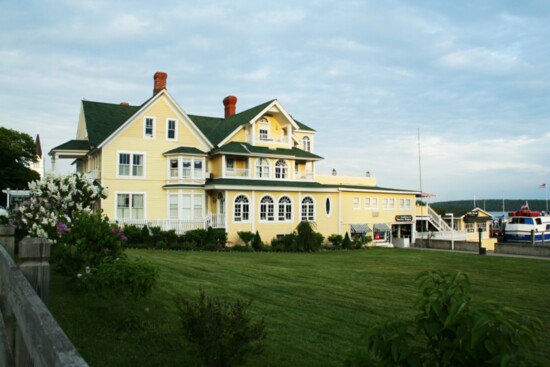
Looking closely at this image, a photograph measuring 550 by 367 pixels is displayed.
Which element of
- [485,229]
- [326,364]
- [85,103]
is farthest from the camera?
[485,229]

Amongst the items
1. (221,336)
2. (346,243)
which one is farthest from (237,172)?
(221,336)

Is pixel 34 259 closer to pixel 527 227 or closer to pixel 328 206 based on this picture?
pixel 328 206

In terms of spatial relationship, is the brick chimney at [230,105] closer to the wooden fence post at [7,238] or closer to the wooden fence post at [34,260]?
the wooden fence post at [7,238]

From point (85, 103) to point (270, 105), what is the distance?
14.7 m

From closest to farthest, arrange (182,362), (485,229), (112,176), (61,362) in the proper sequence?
(61,362), (182,362), (112,176), (485,229)

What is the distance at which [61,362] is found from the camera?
67.4 inches

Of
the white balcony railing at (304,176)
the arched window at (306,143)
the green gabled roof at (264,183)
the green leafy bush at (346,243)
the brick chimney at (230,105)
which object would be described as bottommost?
the green leafy bush at (346,243)

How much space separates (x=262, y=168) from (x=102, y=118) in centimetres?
1310

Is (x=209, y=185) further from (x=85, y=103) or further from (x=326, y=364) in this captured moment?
(x=326, y=364)

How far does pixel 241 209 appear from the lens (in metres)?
32.7

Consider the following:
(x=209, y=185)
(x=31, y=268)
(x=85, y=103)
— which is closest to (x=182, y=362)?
(x=31, y=268)

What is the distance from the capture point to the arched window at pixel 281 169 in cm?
3619

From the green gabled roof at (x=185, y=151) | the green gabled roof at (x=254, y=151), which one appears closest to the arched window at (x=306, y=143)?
the green gabled roof at (x=254, y=151)

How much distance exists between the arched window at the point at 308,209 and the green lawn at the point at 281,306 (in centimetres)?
1461
